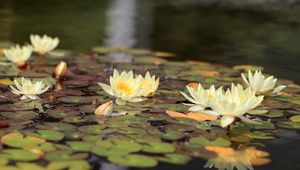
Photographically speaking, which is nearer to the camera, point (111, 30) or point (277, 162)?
point (277, 162)

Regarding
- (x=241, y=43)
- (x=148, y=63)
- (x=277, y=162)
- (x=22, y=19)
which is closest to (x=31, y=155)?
(x=277, y=162)

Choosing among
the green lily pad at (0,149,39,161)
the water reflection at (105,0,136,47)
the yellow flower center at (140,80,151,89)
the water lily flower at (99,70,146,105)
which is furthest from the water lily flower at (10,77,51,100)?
the water reflection at (105,0,136,47)

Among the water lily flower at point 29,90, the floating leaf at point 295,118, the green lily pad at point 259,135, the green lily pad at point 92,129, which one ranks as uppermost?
the water lily flower at point 29,90

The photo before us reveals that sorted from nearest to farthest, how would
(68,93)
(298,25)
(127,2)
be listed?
(68,93) → (298,25) → (127,2)

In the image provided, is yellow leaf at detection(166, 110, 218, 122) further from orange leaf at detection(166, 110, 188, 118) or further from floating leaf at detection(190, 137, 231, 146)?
floating leaf at detection(190, 137, 231, 146)

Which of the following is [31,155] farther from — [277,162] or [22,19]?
[22,19]

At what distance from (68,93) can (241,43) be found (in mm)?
2454

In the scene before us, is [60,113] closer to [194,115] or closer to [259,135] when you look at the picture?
[194,115]

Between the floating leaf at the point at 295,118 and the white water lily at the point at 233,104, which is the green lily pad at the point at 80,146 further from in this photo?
the floating leaf at the point at 295,118

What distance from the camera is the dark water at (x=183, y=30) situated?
11.3 feet

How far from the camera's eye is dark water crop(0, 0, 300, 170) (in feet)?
11.3

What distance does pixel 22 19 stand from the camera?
555 cm

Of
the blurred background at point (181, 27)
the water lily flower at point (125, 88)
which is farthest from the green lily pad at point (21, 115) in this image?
the blurred background at point (181, 27)

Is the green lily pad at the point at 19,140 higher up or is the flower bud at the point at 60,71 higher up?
the flower bud at the point at 60,71
